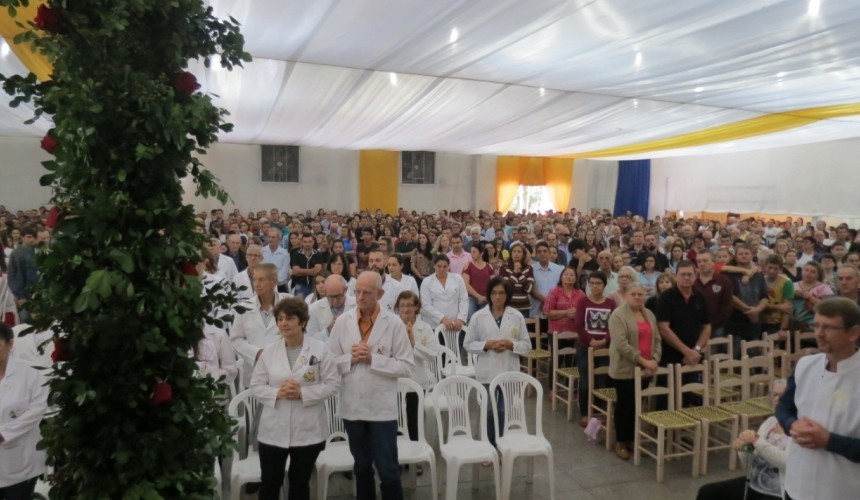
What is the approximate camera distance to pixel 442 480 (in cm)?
375

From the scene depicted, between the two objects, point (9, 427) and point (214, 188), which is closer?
point (214, 188)

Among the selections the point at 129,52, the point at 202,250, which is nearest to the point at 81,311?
the point at 202,250

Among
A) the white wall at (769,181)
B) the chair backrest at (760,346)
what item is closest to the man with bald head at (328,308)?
the chair backrest at (760,346)

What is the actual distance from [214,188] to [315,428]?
5.20ft

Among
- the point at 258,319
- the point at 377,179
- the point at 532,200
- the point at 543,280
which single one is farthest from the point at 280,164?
the point at 258,319

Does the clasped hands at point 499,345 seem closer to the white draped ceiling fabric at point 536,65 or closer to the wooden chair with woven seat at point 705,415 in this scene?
the wooden chair with woven seat at point 705,415

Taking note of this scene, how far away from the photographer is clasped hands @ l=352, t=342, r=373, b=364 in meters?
2.91

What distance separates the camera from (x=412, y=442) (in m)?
3.37

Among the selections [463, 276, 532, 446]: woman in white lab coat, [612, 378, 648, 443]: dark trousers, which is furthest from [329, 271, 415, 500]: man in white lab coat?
[612, 378, 648, 443]: dark trousers

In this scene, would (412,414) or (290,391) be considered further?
(412,414)

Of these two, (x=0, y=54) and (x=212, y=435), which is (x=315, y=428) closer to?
(x=212, y=435)

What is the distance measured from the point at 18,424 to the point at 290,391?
1173 mm

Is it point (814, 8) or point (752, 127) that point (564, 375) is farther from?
point (752, 127)

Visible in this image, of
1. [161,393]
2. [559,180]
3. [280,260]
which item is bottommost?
[280,260]
